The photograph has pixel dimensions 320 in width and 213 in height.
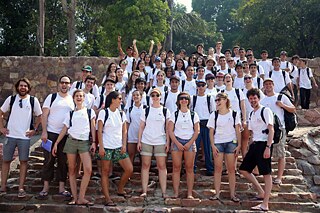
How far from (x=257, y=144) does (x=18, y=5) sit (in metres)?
13.9

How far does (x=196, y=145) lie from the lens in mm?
5914

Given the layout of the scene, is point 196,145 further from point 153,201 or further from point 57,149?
point 57,149

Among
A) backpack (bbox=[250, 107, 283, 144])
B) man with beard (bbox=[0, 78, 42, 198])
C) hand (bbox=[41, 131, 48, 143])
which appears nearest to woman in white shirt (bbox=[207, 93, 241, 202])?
backpack (bbox=[250, 107, 283, 144])

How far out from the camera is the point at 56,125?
548 centimetres

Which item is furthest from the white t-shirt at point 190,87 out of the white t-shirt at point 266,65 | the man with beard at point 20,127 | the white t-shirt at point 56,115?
the white t-shirt at point 266,65

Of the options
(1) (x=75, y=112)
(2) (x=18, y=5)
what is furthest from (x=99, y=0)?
(1) (x=75, y=112)

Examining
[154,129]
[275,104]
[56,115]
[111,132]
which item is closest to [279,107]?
[275,104]

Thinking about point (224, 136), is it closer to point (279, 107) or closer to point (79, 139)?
point (279, 107)

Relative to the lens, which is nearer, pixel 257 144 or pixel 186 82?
pixel 257 144

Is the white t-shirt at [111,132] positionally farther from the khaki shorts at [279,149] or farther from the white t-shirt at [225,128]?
the khaki shorts at [279,149]

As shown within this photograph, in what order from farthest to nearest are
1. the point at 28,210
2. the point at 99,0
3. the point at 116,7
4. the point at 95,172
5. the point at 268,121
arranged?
1. the point at 99,0
2. the point at 116,7
3. the point at 95,172
4. the point at 28,210
5. the point at 268,121

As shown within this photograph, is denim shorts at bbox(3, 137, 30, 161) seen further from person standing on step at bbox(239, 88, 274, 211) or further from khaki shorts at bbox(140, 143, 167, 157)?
person standing on step at bbox(239, 88, 274, 211)

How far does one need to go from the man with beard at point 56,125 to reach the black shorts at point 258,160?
262 cm

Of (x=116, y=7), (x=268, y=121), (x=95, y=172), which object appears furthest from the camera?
(x=116, y=7)
